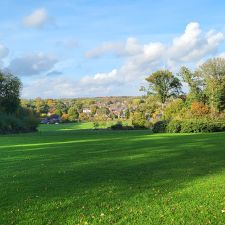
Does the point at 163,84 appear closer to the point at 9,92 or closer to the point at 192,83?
the point at 192,83

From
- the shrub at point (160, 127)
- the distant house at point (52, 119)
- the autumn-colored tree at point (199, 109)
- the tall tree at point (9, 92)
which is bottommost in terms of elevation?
the shrub at point (160, 127)

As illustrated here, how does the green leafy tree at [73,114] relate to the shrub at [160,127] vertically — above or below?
above

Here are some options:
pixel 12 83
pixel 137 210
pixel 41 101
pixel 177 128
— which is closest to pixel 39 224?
pixel 137 210

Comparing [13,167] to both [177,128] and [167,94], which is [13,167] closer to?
[177,128]

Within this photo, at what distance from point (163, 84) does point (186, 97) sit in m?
8.09

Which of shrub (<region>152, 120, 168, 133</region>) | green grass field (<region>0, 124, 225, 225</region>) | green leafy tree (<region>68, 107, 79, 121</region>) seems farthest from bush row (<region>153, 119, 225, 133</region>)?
green leafy tree (<region>68, 107, 79, 121</region>)

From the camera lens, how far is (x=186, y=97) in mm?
93875

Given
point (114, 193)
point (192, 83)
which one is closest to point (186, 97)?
point (192, 83)

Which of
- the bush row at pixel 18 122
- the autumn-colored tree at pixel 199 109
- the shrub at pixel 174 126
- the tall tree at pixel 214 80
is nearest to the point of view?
the shrub at pixel 174 126

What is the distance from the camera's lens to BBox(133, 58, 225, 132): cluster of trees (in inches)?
3157

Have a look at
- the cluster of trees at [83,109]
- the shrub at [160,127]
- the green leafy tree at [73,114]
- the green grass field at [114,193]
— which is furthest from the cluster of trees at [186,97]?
the green grass field at [114,193]

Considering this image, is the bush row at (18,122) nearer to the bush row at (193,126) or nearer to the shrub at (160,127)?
the shrub at (160,127)

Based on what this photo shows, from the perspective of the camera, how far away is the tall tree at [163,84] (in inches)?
3903

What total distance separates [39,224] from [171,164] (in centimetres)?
1108
